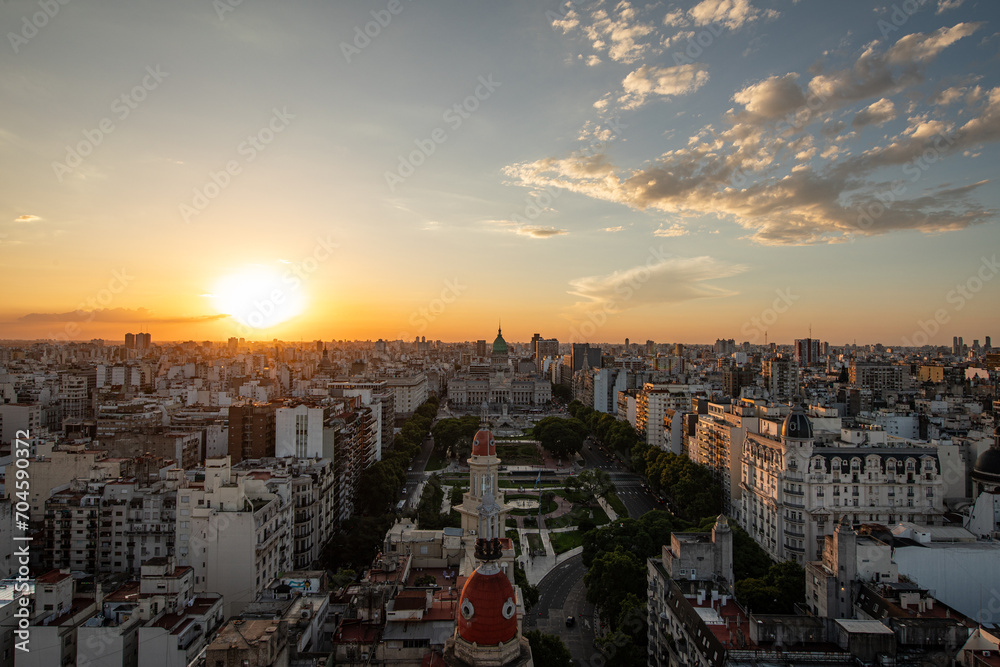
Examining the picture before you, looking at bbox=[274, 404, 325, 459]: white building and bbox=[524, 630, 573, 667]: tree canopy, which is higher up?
bbox=[274, 404, 325, 459]: white building

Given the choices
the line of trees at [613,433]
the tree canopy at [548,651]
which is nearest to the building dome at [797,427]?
the tree canopy at [548,651]

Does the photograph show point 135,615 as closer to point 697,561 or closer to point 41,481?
point 697,561

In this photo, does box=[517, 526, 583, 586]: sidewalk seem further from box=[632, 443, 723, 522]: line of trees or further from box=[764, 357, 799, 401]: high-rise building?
box=[764, 357, 799, 401]: high-rise building

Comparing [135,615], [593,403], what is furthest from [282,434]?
[593,403]

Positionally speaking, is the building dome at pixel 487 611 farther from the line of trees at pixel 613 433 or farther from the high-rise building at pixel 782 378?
the high-rise building at pixel 782 378

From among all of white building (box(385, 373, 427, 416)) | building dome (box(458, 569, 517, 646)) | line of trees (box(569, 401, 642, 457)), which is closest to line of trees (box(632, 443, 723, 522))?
line of trees (box(569, 401, 642, 457))

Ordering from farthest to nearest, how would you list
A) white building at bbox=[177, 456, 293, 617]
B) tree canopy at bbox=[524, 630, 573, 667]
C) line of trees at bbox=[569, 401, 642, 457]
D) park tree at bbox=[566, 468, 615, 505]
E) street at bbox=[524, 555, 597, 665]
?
line of trees at bbox=[569, 401, 642, 457], park tree at bbox=[566, 468, 615, 505], street at bbox=[524, 555, 597, 665], white building at bbox=[177, 456, 293, 617], tree canopy at bbox=[524, 630, 573, 667]
